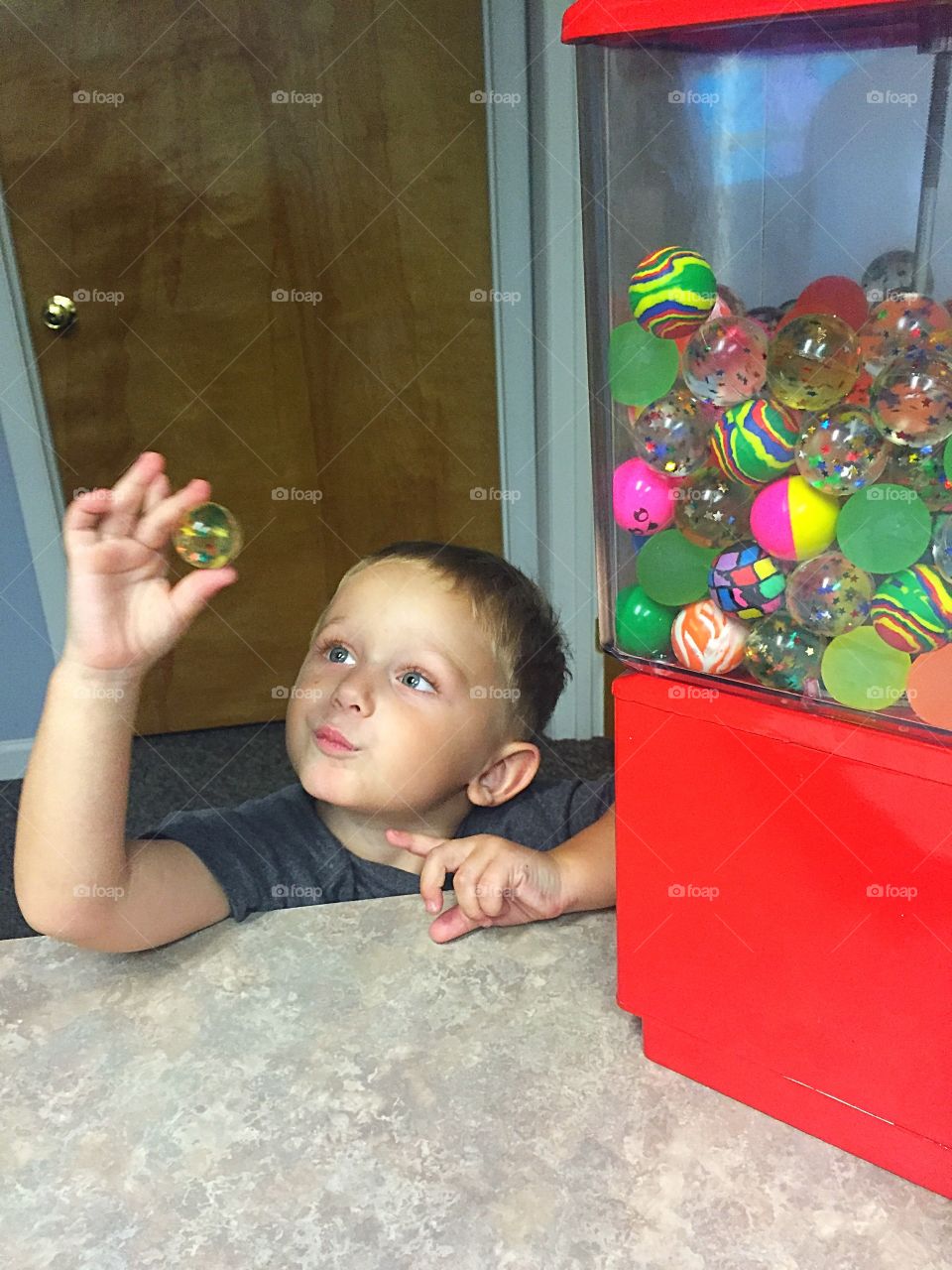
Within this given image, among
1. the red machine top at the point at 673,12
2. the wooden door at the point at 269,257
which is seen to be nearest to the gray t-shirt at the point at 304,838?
the red machine top at the point at 673,12

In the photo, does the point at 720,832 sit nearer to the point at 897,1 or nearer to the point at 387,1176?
the point at 387,1176

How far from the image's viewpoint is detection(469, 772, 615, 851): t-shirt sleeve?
119 centimetres

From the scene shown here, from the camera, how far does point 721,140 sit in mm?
692

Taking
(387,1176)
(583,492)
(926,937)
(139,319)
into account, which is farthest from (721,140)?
(139,319)

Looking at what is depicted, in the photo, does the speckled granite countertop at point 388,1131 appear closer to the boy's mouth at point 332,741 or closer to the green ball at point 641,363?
the boy's mouth at point 332,741

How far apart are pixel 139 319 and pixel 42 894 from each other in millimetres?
2261

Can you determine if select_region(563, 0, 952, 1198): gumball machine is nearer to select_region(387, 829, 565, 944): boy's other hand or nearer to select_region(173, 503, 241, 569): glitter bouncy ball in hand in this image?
select_region(387, 829, 565, 944): boy's other hand

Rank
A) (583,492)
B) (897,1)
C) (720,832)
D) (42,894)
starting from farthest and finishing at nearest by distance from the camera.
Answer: (583,492)
(42,894)
(720,832)
(897,1)

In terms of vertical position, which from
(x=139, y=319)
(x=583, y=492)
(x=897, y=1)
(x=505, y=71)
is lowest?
(x=583, y=492)

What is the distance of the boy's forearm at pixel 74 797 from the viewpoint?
0.75 meters

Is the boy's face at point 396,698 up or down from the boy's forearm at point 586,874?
up

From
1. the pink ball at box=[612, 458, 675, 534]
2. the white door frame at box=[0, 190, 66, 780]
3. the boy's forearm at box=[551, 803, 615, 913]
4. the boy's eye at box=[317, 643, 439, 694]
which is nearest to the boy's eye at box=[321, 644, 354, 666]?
the boy's eye at box=[317, 643, 439, 694]

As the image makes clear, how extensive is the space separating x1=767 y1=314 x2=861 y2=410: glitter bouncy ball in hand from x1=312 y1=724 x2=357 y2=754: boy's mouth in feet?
1.62

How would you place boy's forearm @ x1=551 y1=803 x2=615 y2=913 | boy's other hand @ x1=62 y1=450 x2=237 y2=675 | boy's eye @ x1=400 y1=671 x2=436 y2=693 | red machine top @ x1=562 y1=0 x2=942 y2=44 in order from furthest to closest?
1. boy's eye @ x1=400 y1=671 x2=436 y2=693
2. boy's forearm @ x1=551 y1=803 x2=615 y2=913
3. boy's other hand @ x1=62 y1=450 x2=237 y2=675
4. red machine top @ x1=562 y1=0 x2=942 y2=44
